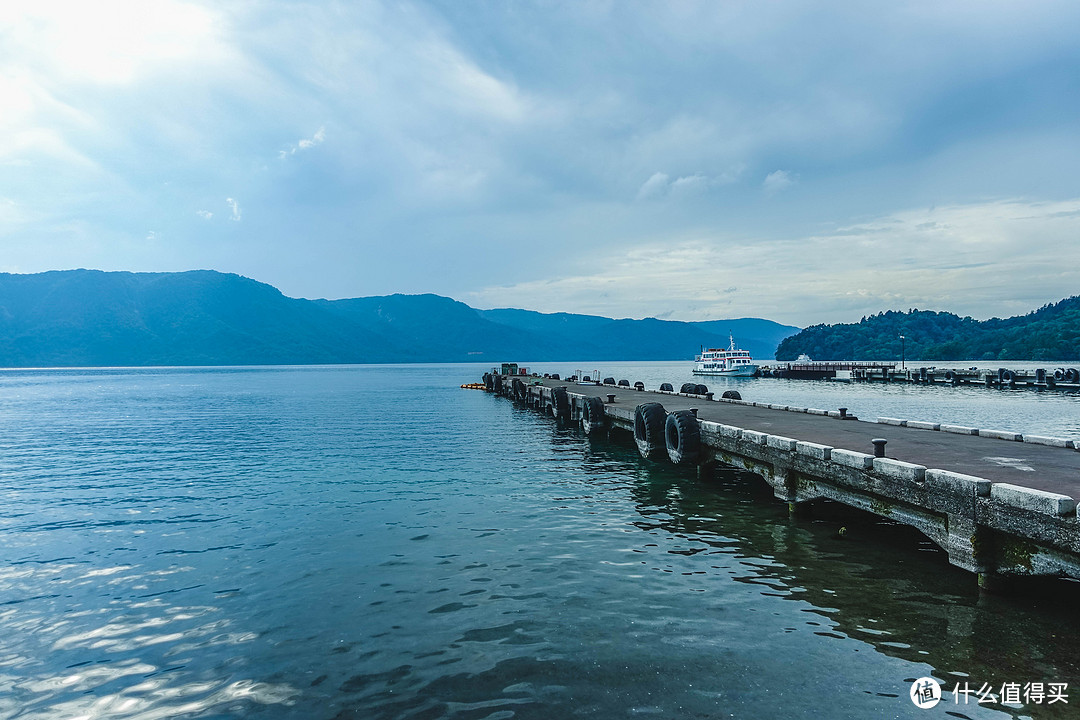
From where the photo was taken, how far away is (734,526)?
1593cm

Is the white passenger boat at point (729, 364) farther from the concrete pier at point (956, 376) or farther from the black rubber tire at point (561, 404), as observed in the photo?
the black rubber tire at point (561, 404)

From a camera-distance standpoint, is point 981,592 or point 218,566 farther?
point 218,566

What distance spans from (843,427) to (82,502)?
25.8 meters

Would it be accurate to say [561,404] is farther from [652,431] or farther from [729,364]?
[729,364]

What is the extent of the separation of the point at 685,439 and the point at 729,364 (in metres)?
120

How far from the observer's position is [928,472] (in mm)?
11258

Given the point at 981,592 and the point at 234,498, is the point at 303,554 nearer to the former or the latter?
the point at 234,498

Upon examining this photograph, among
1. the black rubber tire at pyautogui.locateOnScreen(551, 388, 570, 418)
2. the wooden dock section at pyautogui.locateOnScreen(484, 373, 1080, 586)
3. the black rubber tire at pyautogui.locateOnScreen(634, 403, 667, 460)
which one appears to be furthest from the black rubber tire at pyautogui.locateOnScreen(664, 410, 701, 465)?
the black rubber tire at pyautogui.locateOnScreen(551, 388, 570, 418)

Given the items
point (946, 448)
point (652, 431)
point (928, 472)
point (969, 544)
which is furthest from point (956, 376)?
point (969, 544)

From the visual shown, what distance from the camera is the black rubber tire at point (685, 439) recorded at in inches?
888

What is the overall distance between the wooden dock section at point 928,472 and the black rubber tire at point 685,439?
0.12ft

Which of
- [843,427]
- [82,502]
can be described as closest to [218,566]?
[82,502]

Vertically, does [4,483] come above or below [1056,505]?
below

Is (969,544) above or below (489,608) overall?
above
